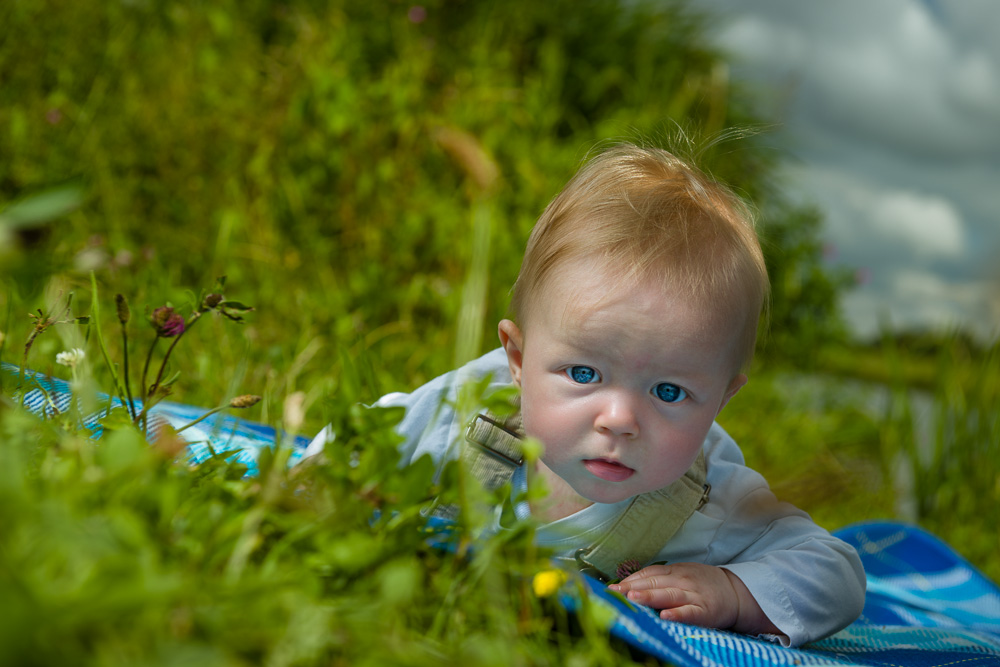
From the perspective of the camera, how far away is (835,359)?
491cm

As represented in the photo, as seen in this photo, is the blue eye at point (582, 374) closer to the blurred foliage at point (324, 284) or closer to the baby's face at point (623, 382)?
the baby's face at point (623, 382)

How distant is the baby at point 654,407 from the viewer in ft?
3.92

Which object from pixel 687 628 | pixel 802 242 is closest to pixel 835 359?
pixel 802 242

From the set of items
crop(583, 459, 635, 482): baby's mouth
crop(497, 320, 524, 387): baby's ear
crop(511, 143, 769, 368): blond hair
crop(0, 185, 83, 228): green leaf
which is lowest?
crop(583, 459, 635, 482): baby's mouth

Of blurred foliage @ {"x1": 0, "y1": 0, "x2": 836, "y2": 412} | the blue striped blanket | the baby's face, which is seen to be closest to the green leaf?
the blue striped blanket

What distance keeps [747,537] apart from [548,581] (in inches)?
30.5

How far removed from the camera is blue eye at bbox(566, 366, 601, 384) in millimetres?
1219

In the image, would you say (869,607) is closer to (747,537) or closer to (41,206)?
(747,537)

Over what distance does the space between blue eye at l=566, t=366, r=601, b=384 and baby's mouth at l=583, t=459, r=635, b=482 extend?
0.12 meters

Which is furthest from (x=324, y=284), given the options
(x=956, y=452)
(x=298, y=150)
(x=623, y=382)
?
(x=956, y=452)

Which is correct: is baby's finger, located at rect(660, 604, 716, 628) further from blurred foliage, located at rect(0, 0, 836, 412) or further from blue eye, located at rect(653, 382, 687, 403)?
blurred foliage, located at rect(0, 0, 836, 412)

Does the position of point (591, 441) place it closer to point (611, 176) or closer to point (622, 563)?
point (622, 563)

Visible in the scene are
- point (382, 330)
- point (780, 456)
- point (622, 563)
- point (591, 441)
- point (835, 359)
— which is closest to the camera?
point (591, 441)

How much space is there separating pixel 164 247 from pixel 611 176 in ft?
7.49
